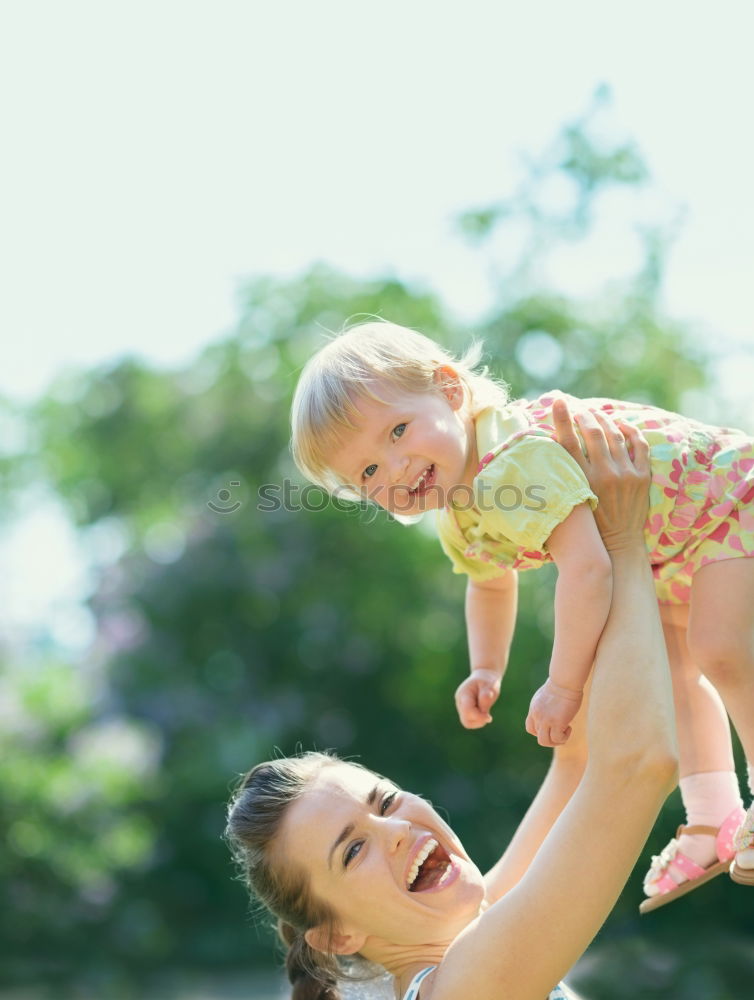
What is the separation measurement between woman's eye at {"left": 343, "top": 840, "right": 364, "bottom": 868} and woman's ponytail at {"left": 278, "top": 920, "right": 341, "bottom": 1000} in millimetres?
229

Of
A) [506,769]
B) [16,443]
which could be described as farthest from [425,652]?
[16,443]

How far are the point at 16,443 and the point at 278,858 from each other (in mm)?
14071

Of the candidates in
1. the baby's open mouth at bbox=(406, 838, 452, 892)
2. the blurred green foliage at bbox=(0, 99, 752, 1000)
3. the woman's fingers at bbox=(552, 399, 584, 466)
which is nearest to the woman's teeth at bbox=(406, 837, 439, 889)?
the baby's open mouth at bbox=(406, 838, 452, 892)

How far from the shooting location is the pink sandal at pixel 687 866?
194cm

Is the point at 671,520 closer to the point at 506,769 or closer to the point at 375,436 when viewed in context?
the point at 375,436

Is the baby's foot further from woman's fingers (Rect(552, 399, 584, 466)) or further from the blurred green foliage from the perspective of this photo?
the blurred green foliage

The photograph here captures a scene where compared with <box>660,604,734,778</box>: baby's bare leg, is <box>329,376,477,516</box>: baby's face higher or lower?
higher

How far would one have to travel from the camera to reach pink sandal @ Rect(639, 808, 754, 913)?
6.36ft

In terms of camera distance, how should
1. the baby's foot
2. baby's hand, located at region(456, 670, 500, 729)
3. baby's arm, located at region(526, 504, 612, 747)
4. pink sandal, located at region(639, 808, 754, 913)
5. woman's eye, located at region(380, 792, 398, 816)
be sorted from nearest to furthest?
1. baby's arm, located at region(526, 504, 612, 747)
2. the baby's foot
3. woman's eye, located at region(380, 792, 398, 816)
4. pink sandal, located at region(639, 808, 754, 913)
5. baby's hand, located at region(456, 670, 500, 729)

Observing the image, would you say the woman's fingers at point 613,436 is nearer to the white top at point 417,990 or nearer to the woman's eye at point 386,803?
the woman's eye at point 386,803

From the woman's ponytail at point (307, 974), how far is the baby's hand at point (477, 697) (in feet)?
1.51

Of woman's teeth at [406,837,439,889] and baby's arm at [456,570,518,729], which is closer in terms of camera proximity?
woman's teeth at [406,837,439,889]

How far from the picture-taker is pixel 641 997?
7574mm

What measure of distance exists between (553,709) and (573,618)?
0.14m
